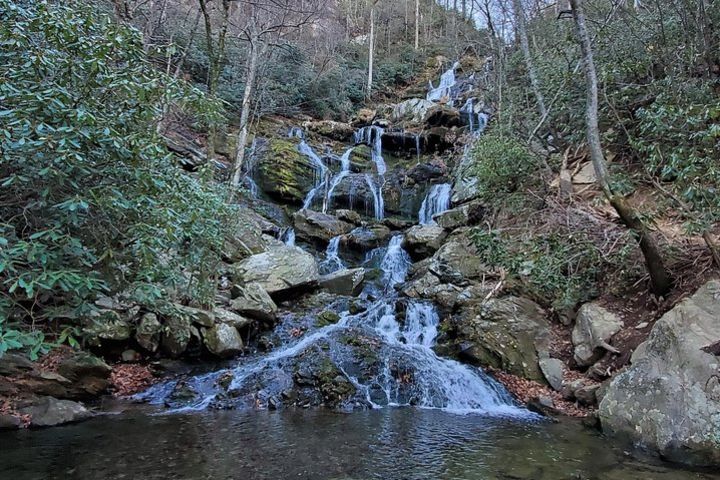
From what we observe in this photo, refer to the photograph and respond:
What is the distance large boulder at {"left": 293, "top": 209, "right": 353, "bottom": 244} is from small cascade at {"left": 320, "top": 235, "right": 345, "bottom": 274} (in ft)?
0.80

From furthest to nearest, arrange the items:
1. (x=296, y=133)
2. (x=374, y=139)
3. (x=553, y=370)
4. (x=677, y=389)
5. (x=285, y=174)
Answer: (x=374, y=139)
(x=296, y=133)
(x=285, y=174)
(x=553, y=370)
(x=677, y=389)

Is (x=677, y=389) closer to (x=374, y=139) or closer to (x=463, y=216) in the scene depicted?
(x=463, y=216)

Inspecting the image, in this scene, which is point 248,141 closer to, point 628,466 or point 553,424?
point 553,424

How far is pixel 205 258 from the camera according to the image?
20.5 ft

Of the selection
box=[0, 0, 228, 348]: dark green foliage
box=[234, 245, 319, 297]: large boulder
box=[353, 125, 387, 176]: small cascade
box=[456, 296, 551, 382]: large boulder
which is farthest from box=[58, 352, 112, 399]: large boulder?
box=[353, 125, 387, 176]: small cascade

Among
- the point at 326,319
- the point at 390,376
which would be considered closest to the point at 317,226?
the point at 326,319

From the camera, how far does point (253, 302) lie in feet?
32.9

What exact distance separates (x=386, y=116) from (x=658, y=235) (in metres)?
19.1

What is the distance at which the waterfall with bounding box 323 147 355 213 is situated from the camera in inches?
696

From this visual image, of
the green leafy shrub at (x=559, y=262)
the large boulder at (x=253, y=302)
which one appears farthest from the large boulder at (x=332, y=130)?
the green leafy shrub at (x=559, y=262)

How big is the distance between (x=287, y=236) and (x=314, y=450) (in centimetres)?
1042

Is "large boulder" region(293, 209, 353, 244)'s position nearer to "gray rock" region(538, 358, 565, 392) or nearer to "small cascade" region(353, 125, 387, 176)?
"small cascade" region(353, 125, 387, 176)

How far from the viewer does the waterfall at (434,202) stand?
1653cm

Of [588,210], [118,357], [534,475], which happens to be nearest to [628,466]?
[534,475]
